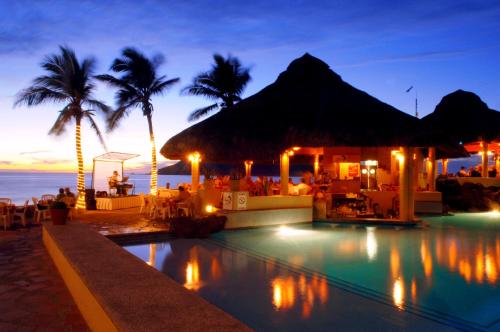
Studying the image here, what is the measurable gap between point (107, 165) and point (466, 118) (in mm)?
19548

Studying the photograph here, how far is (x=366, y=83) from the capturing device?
52781 mm

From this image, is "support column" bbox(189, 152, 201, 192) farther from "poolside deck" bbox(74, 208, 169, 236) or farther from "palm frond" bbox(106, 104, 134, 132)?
"palm frond" bbox(106, 104, 134, 132)

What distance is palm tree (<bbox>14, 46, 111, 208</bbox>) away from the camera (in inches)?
629

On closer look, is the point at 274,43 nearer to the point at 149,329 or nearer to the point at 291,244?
the point at 291,244

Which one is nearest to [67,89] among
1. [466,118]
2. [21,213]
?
[21,213]

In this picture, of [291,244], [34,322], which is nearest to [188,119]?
[291,244]

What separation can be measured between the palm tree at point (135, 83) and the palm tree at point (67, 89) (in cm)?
220

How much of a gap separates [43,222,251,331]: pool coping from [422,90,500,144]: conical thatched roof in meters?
20.2

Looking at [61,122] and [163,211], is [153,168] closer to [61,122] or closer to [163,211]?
[61,122]

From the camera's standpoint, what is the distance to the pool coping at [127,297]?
328 cm

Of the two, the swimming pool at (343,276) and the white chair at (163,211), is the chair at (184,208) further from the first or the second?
the swimming pool at (343,276)

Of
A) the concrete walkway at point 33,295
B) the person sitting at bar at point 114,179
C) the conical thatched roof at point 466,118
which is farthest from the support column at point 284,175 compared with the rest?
the conical thatched roof at point 466,118

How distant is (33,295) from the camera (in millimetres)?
5281

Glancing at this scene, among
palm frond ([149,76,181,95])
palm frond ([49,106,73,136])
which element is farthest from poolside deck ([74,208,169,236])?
palm frond ([149,76,181,95])
